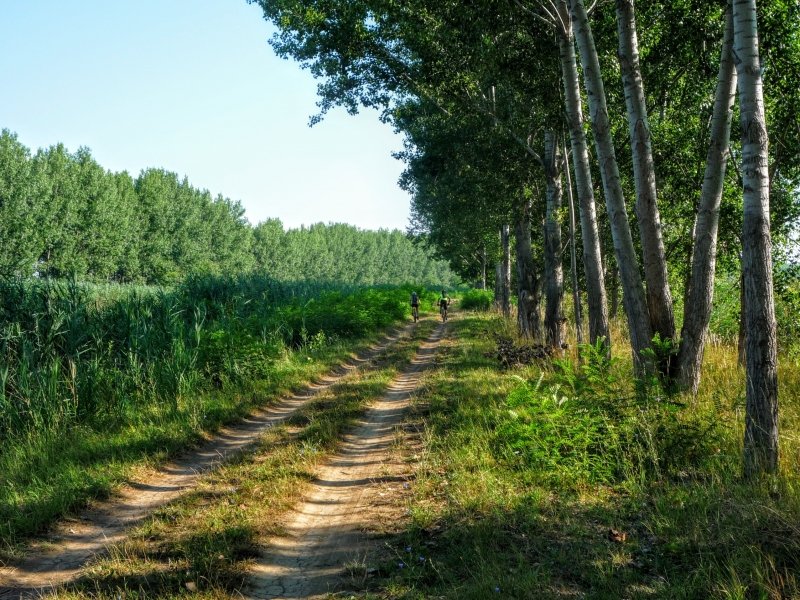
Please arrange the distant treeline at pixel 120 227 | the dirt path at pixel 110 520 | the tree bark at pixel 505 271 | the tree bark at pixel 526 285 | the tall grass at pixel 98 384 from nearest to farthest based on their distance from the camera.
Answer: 1. the dirt path at pixel 110 520
2. the tall grass at pixel 98 384
3. the tree bark at pixel 526 285
4. the tree bark at pixel 505 271
5. the distant treeline at pixel 120 227

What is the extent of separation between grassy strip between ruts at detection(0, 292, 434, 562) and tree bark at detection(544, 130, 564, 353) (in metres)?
7.40

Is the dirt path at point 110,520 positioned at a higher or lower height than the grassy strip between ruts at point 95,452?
lower

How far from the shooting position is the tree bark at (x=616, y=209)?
7.77 metres

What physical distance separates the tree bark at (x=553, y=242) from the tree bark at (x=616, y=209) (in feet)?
20.0

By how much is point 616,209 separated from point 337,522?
19.3ft

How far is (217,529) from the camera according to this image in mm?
5152

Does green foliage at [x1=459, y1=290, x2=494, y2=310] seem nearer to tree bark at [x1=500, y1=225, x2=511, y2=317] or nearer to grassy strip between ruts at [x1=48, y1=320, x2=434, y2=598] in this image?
tree bark at [x1=500, y1=225, x2=511, y2=317]

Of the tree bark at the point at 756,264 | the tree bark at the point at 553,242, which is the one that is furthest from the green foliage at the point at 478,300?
the tree bark at the point at 756,264

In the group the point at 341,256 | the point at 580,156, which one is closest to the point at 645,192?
the point at 580,156

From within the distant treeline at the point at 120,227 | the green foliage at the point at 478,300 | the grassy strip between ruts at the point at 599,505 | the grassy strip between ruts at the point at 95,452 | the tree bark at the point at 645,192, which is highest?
the distant treeline at the point at 120,227

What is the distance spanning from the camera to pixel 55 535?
5.55 meters

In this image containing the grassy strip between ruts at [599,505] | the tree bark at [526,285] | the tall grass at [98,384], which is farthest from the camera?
the tree bark at [526,285]

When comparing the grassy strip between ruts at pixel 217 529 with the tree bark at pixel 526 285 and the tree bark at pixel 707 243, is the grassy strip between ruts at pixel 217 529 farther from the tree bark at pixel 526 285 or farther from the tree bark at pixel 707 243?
the tree bark at pixel 526 285

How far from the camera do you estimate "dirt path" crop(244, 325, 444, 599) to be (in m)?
4.27
